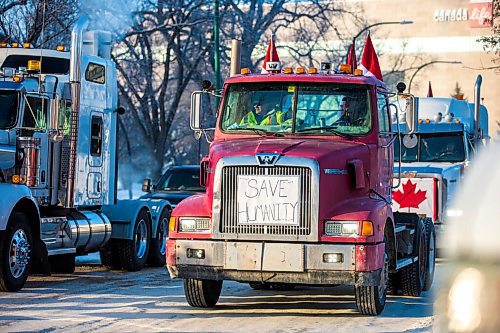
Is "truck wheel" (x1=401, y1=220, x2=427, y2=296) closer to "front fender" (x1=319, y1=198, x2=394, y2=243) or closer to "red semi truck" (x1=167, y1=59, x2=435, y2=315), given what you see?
"red semi truck" (x1=167, y1=59, x2=435, y2=315)

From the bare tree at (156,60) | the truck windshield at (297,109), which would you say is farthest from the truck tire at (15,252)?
the bare tree at (156,60)

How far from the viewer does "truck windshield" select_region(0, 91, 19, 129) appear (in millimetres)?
15836

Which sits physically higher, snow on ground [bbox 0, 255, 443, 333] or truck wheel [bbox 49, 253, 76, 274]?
truck wheel [bbox 49, 253, 76, 274]

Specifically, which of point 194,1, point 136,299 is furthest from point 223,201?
point 194,1

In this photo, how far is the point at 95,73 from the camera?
1817cm

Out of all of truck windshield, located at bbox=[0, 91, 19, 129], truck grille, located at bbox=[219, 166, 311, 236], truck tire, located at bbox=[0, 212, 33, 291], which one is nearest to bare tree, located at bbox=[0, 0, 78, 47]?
truck windshield, located at bbox=[0, 91, 19, 129]

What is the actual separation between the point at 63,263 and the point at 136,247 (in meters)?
1.69

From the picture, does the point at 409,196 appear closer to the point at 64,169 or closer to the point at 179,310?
the point at 64,169

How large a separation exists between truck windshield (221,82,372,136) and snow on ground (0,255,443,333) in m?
2.11

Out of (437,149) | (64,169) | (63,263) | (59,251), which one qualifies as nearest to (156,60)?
(437,149)

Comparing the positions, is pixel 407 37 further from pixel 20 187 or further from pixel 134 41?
pixel 20 187

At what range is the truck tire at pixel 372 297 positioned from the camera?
41.1 ft

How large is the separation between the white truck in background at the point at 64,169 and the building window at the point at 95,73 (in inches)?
0.9

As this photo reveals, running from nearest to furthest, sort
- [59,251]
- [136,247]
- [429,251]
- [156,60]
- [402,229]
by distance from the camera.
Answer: [402,229], [429,251], [59,251], [136,247], [156,60]
